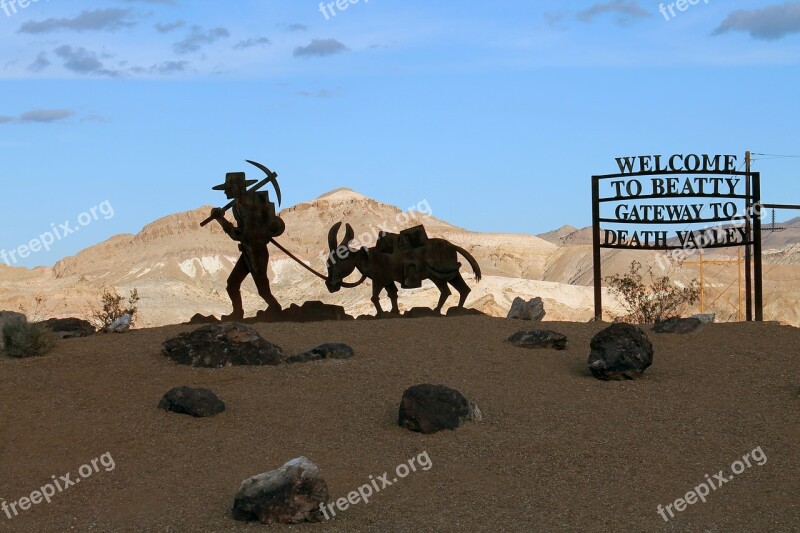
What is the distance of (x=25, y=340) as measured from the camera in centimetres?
1328

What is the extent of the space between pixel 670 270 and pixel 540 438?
182ft

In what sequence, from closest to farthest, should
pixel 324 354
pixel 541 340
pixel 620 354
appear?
pixel 620 354, pixel 324 354, pixel 541 340

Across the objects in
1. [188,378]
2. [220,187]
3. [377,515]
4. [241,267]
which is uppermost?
[220,187]

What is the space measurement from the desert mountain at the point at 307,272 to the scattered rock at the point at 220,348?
81.5ft

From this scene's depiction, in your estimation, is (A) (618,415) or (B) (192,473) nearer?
(B) (192,473)

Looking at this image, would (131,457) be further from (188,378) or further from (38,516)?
(188,378)

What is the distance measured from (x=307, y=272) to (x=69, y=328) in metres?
50.4

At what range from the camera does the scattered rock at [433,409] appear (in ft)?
35.5

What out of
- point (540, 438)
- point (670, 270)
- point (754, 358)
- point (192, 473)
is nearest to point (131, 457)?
point (192, 473)

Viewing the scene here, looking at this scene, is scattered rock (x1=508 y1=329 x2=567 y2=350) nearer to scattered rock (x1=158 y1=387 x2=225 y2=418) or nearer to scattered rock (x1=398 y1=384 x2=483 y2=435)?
scattered rock (x1=398 y1=384 x2=483 y2=435)

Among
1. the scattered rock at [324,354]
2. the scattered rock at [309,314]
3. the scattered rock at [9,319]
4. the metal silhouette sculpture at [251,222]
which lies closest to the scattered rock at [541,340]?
the scattered rock at [324,354]

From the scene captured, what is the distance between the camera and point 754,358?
13.9 metres

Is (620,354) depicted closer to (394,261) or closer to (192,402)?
(394,261)

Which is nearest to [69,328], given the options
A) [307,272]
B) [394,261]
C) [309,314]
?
[309,314]
